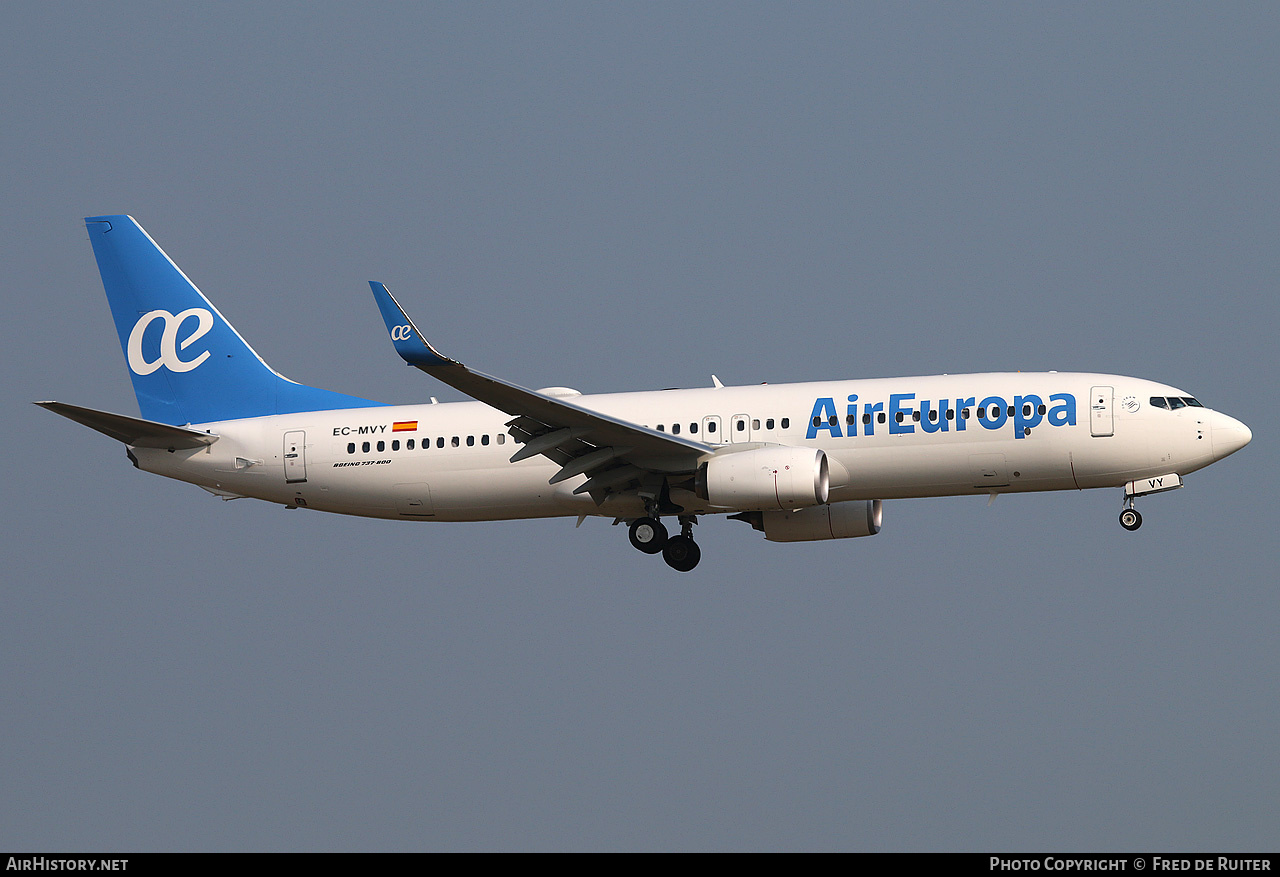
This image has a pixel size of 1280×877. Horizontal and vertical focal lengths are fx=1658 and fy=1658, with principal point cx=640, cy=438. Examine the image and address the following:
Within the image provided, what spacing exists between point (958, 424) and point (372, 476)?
14.0 metres

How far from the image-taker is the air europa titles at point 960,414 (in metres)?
36.7

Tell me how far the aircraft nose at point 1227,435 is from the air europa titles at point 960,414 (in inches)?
129

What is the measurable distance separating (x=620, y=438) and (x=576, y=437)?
0.98 metres

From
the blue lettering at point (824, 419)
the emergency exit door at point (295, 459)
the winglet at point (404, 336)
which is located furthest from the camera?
the emergency exit door at point (295, 459)

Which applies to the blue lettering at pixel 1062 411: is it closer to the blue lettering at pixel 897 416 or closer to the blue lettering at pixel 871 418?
the blue lettering at pixel 897 416

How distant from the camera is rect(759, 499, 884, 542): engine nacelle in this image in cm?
4097

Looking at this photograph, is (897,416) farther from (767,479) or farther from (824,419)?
(767,479)

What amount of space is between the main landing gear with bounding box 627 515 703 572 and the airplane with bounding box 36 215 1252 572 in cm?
→ 5

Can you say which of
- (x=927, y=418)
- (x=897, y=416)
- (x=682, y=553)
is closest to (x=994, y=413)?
(x=927, y=418)

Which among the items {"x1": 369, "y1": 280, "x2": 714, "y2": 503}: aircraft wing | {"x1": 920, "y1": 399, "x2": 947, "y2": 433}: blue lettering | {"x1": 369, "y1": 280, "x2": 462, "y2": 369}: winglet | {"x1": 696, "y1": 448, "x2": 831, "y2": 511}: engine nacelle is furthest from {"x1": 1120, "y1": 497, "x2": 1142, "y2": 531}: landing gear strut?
{"x1": 369, "y1": 280, "x2": 462, "y2": 369}: winglet

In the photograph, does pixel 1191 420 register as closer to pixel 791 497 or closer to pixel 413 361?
pixel 791 497

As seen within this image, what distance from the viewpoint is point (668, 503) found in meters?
38.9

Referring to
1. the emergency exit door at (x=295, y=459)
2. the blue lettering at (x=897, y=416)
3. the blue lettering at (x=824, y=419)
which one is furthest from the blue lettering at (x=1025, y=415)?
the emergency exit door at (x=295, y=459)
